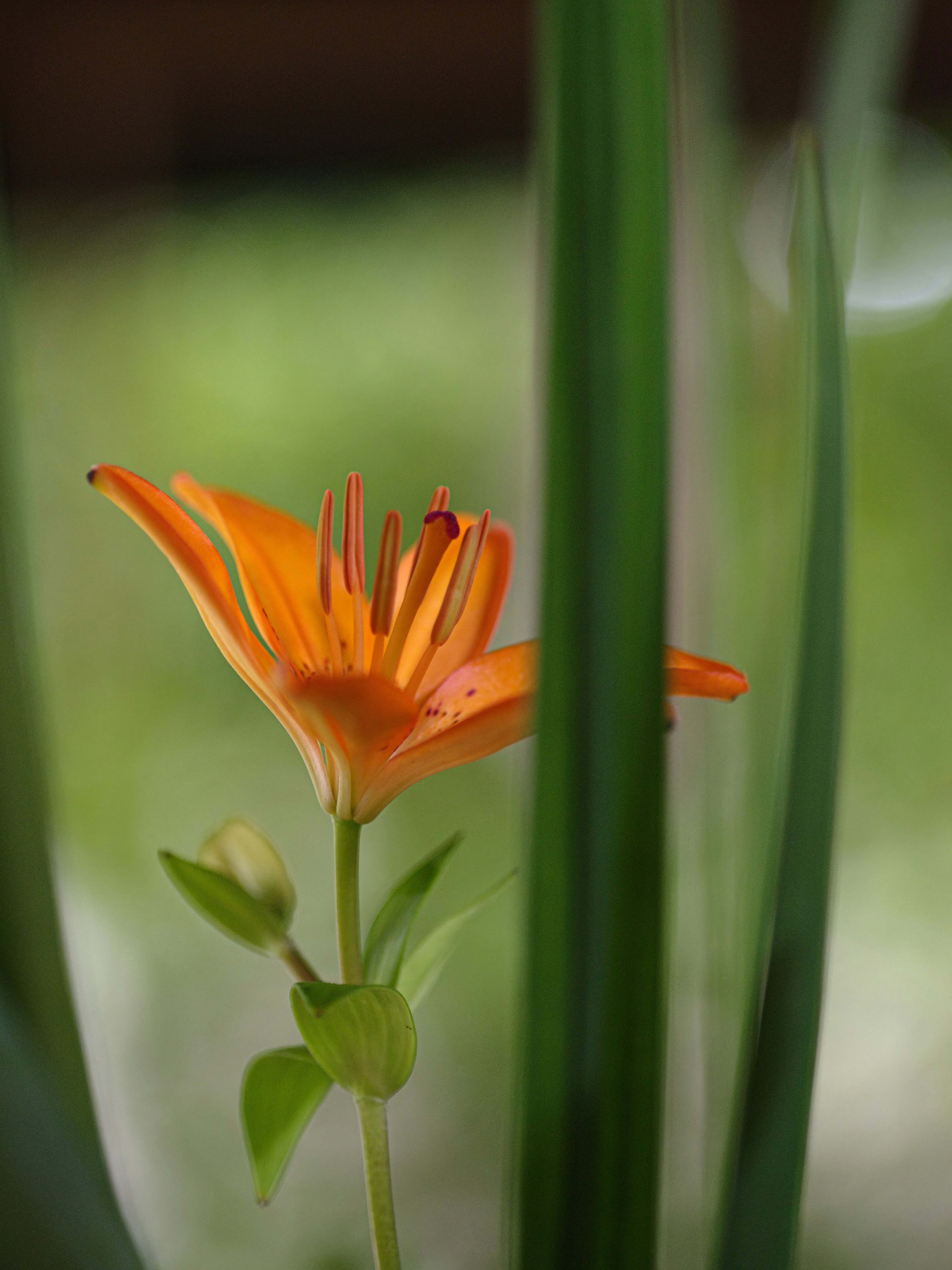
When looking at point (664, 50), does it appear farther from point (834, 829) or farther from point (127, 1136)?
point (127, 1136)

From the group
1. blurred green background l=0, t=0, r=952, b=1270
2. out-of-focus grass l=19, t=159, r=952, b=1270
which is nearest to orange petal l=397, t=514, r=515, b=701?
blurred green background l=0, t=0, r=952, b=1270

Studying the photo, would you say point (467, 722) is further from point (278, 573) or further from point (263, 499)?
point (263, 499)

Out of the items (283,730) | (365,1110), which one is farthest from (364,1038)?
(283,730)

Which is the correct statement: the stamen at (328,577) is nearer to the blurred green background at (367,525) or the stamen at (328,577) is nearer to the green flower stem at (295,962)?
the green flower stem at (295,962)

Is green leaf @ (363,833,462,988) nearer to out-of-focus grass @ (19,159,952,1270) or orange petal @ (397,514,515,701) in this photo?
orange petal @ (397,514,515,701)

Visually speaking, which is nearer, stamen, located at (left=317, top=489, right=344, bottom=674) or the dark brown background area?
stamen, located at (left=317, top=489, right=344, bottom=674)

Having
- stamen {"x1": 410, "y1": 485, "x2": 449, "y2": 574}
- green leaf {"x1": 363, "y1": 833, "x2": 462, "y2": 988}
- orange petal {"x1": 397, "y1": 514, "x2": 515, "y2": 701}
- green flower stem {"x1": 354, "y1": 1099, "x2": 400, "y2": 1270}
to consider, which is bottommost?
green flower stem {"x1": 354, "y1": 1099, "x2": 400, "y2": 1270}

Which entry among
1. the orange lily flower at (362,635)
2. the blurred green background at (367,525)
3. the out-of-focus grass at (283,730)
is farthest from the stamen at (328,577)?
the out-of-focus grass at (283,730)

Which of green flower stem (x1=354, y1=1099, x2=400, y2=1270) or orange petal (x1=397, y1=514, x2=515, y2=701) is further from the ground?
orange petal (x1=397, y1=514, x2=515, y2=701)
